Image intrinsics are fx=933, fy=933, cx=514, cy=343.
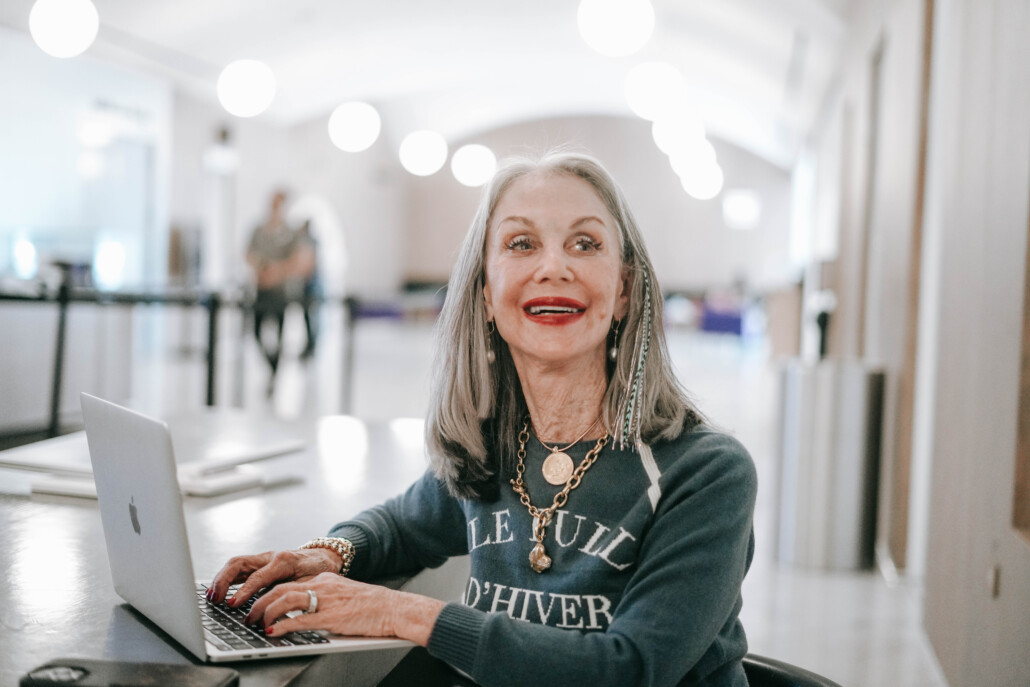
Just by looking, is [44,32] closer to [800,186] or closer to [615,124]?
[800,186]

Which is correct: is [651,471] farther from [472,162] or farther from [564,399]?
[472,162]

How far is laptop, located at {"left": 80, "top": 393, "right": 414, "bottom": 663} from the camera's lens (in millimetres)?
891

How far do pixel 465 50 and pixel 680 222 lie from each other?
7675 millimetres

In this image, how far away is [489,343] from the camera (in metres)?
1.45

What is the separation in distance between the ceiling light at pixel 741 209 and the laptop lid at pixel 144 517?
19.1 m

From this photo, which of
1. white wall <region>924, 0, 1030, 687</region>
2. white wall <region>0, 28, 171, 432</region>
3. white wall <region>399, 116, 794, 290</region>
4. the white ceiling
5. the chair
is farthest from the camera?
white wall <region>399, 116, 794, 290</region>

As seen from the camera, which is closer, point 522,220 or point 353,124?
point 522,220

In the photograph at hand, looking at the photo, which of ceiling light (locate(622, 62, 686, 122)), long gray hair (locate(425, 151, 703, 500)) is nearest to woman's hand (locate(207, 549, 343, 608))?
long gray hair (locate(425, 151, 703, 500))

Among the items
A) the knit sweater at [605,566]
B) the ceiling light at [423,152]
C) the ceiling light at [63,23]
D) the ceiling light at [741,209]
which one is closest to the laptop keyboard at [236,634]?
the knit sweater at [605,566]

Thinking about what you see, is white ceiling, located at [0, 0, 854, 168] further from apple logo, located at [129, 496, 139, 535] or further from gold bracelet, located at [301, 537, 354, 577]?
apple logo, located at [129, 496, 139, 535]

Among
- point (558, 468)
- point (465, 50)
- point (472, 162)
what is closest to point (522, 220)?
point (558, 468)

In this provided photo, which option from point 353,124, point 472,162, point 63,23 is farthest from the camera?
point 472,162

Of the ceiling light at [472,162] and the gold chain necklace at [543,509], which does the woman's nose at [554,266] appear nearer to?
the gold chain necklace at [543,509]

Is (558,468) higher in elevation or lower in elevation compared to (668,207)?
lower
